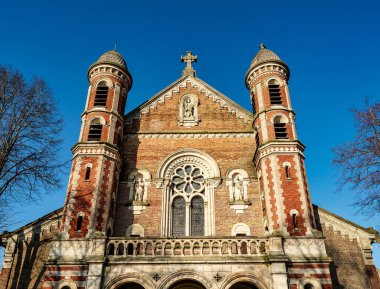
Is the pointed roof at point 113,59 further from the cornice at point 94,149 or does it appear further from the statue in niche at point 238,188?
the statue in niche at point 238,188

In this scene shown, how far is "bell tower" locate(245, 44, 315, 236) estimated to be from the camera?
18297mm

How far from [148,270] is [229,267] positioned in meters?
3.57

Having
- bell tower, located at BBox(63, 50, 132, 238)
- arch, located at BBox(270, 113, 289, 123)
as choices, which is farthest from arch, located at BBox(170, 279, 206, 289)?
arch, located at BBox(270, 113, 289, 123)

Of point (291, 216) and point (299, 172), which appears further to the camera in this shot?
point (299, 172)

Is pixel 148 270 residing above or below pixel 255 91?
below

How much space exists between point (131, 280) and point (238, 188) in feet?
26.6

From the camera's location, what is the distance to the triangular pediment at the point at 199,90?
24.6 metres

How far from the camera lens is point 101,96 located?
76.7ft

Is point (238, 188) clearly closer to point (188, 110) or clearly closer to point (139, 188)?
point (139, 188)

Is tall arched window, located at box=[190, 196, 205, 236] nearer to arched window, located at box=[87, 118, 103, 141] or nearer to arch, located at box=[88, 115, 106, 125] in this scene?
arched window, located at box=[87, 118, 103, 141]

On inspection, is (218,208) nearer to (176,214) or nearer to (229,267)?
(176,214)

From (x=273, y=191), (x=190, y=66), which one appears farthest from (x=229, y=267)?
(x=190, y=66)

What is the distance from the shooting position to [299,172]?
19.6m

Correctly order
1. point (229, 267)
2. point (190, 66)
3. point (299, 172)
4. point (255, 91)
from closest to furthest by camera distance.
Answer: point (229, 267) → point (299, 172) → point (255, 91) → point (190, 66)
